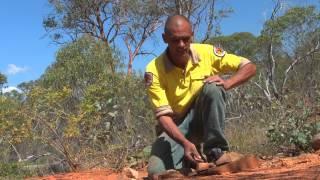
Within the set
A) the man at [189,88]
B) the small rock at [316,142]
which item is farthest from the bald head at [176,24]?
the small rock at [316,142]

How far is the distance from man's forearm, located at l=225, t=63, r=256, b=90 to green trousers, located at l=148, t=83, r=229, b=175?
74 millimetres

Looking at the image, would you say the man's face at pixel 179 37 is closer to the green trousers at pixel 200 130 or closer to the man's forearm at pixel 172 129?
the green trousers at pixel 200 130

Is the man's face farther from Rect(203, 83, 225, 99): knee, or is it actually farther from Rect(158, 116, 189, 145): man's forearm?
Rect(158, 116, 189, 145): man's forearm

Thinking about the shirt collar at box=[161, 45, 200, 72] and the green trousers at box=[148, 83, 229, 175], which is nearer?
the green trousers at box=[148, 83, 229, 175]

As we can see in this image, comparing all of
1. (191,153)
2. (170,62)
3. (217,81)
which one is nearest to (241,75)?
(217,81)

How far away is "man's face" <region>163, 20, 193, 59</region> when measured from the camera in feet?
10.1

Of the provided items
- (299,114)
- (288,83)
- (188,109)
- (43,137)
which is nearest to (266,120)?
(299,114)

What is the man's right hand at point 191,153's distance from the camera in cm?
304

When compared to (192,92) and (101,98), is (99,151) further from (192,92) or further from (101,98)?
(192,92)

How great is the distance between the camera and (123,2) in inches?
671

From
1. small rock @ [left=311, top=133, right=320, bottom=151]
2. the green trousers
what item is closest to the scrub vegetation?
small rock @ [left=311, top=133, right=320, bottom=151]

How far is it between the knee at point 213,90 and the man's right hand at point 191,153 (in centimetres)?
30

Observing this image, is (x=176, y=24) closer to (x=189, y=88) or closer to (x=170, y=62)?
(x=170, y=62)

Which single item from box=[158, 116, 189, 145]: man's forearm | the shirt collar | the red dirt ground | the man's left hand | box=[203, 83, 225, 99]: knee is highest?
the shirt collar
